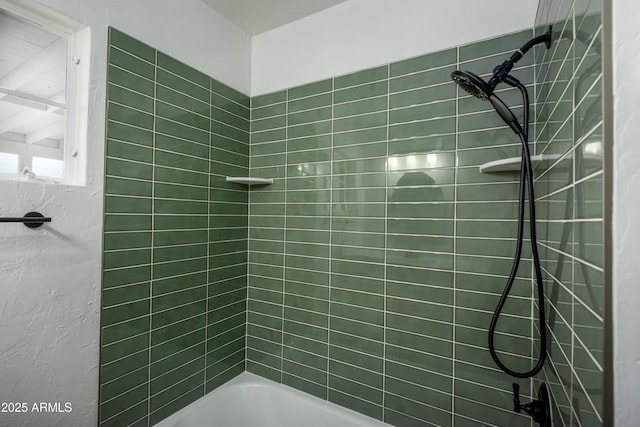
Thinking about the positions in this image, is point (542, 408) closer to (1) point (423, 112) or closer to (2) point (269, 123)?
(1) point (423, 112)

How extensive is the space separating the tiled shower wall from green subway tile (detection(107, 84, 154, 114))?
0.69m

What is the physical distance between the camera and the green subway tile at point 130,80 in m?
1.27

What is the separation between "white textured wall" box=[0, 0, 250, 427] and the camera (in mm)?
1017

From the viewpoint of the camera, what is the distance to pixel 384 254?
1.53 metres

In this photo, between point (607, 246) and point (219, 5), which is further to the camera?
point (219, 5)

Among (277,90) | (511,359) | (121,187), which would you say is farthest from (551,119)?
(121,187)

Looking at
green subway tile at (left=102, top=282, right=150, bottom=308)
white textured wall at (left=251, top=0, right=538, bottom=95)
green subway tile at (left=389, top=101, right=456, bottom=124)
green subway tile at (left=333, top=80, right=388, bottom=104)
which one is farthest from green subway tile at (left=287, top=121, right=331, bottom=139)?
green subway tile at (left=102, top=282, right=150, bottom=308)

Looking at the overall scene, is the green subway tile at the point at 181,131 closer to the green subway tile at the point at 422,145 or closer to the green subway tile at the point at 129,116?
the green subway tile at the point at 129,116

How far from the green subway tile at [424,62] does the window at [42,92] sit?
1368 millimetres

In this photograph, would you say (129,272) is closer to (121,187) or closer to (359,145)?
(121,187)

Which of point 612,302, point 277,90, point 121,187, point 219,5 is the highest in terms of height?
point 219,5

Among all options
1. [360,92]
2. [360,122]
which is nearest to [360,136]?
[360,122]

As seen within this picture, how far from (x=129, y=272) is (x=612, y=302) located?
1.58 meters

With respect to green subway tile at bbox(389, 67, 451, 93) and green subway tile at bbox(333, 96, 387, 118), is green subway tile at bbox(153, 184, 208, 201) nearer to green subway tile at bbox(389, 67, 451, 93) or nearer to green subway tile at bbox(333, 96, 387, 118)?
green subway tile at bbox(333, 96, 387, 118)
